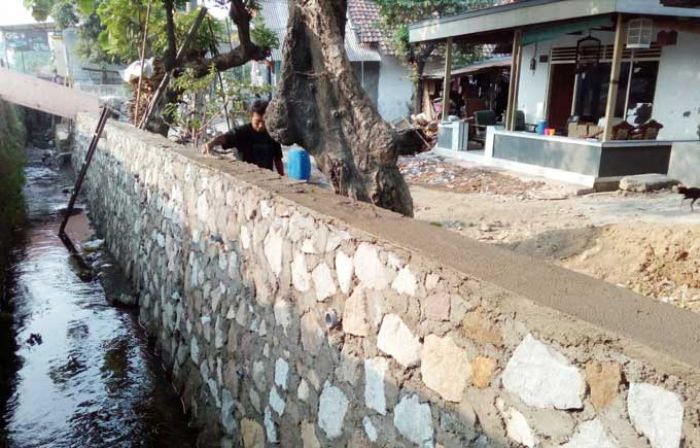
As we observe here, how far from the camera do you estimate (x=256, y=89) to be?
8.80m

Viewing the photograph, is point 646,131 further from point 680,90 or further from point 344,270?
point 344,270

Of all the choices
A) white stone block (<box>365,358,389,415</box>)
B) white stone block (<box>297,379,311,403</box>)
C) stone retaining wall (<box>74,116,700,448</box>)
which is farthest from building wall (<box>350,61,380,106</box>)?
white stone block (<box>365,358,389,415</box>)

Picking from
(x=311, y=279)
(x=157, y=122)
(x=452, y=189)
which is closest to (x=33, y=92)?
(x=157, y=122)

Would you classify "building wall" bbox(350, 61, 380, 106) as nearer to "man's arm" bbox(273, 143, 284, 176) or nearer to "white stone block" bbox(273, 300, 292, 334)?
"man's arm" bbox(273, 143, 284, 176)

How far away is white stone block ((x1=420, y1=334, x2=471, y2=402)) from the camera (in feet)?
5.76

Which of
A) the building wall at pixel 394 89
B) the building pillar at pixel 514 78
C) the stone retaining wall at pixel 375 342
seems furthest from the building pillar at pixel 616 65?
the building wall at pixel 394 89

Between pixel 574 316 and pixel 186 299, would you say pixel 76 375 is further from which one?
pixel 574 316

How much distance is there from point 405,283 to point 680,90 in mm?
11512

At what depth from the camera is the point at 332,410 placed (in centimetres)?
245

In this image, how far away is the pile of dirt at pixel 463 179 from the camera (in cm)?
1005

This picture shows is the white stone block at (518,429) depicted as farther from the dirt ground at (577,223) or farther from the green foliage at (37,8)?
the green foliage at (37,8)

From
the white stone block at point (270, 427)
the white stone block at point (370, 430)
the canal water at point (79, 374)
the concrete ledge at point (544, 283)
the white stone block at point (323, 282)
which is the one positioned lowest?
the canal water at point (79, 374)

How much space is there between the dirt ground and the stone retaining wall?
3.22m

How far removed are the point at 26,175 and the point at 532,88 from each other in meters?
13.2
